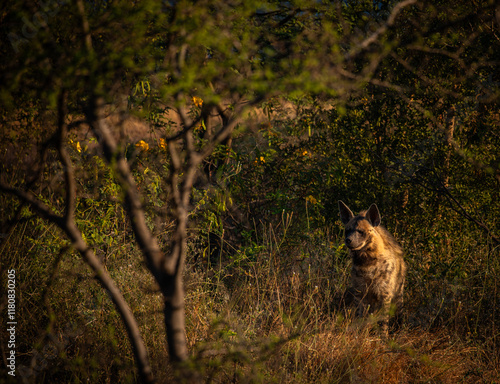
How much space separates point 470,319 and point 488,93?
267 cm

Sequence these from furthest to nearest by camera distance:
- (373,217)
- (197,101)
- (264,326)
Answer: (197,101) → (373,217) → (264,326)

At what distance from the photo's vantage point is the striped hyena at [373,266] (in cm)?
513

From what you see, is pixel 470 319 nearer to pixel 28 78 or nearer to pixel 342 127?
pixel 342 127

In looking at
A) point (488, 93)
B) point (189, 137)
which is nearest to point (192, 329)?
point (189, 137)

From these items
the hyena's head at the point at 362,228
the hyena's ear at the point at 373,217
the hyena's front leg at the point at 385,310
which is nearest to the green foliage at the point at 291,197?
the hyena's front leg at the point at 385,310

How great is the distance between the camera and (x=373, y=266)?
17.1 ft

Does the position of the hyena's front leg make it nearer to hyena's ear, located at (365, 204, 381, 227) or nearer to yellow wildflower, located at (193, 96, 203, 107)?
hyena's ear, located at (365, 204, 381, 227)

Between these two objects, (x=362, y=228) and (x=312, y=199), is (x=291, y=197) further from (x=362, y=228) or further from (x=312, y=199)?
(x=362, y=228)

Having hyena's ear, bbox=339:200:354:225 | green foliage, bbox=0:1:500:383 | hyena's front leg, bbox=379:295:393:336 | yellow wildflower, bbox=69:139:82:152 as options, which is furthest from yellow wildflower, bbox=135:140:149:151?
hyena's front leg, bbox=379:295:393:336

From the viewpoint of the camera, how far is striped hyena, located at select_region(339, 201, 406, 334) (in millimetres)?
5133

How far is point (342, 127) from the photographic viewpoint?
6297 millimetres

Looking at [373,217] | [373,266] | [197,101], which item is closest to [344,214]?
[373,217]

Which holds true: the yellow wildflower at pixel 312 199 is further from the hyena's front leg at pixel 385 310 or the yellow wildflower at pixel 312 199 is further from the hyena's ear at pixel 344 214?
the hyena's front leg at pixel 385 310

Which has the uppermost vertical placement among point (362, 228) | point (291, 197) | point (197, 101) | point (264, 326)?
point (197, 101)
